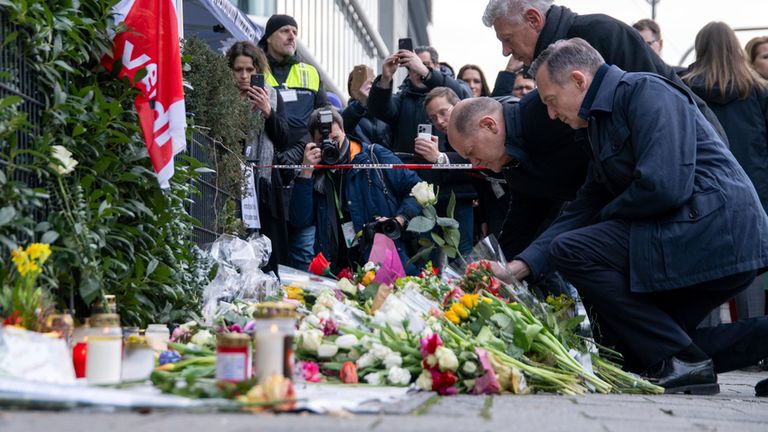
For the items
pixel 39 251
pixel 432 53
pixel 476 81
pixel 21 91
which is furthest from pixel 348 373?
pixel 476 81

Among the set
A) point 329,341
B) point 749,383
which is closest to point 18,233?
point 329,341

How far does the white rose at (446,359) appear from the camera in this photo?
172 inches

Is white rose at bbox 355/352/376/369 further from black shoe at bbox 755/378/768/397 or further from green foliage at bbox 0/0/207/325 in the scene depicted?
black shoe at bbox 755/378/768/397

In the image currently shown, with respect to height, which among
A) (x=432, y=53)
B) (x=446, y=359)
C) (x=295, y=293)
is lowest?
(x=446, y=359)

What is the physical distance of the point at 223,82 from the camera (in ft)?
25.2

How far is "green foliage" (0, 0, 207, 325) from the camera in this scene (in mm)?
4652

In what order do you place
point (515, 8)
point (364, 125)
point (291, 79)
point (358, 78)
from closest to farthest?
1. point (515, 8)
2. point (364, 125)
3. point (291, 79)
4. point (358, 78)

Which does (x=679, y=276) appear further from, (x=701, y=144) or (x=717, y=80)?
(x=717, y=80)

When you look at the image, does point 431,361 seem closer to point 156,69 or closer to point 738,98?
point 156,69

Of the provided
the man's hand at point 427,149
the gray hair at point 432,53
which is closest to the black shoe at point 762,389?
the man's hand at point 427,149

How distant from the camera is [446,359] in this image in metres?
4.37

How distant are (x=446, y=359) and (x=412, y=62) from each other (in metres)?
5.24

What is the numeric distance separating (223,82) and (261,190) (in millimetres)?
1530

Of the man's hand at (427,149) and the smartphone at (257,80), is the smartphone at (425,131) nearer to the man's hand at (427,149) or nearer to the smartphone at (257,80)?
the man's hand at (427,149)
